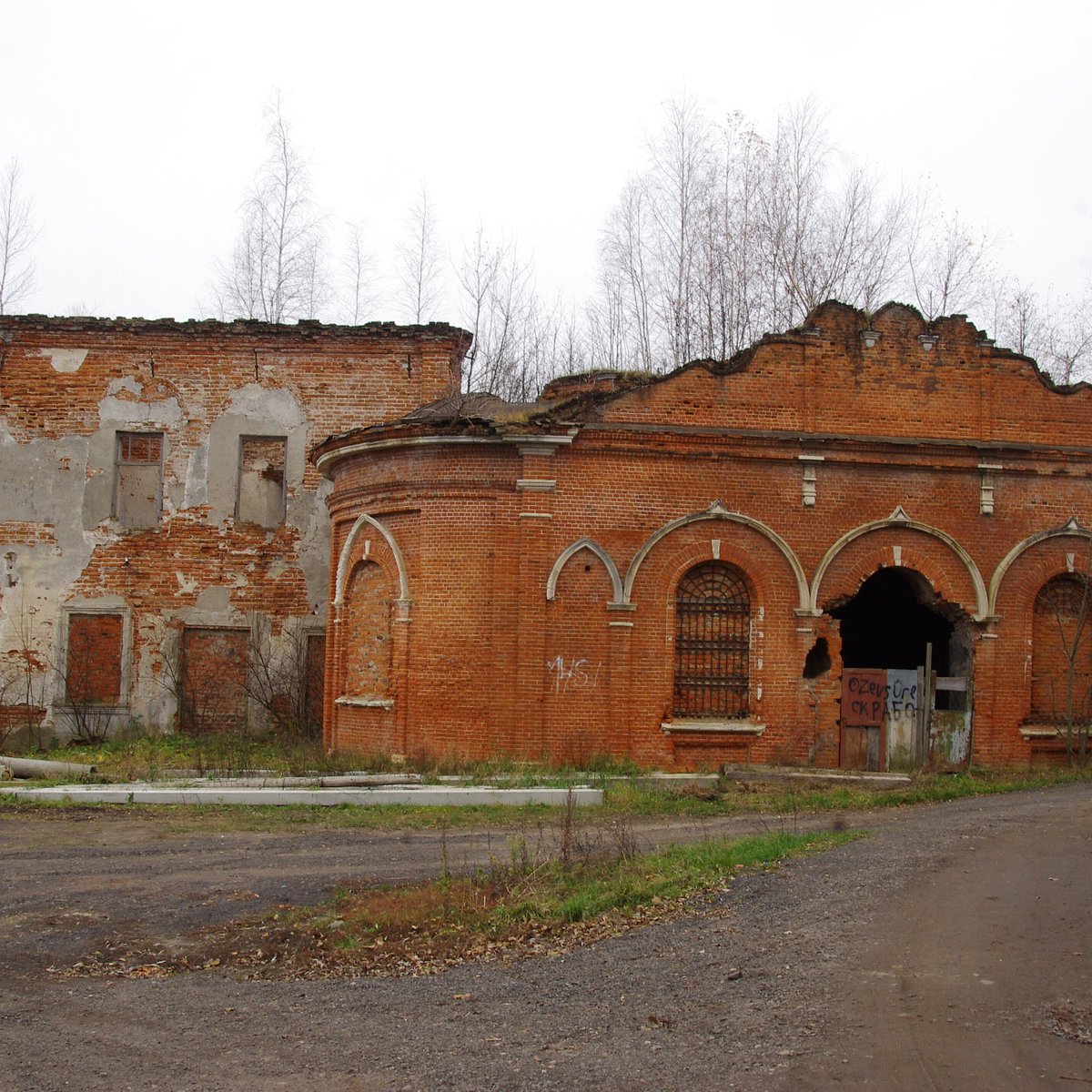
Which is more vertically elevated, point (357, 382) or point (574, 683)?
point (357, 382)

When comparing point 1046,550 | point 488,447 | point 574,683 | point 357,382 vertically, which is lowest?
point 574,683

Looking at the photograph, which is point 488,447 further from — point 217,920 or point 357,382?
point 217,920

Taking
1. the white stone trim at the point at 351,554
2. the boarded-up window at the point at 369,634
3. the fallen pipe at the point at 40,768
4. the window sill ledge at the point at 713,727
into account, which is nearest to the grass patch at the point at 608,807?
the fallen pipe at the point at 40,768

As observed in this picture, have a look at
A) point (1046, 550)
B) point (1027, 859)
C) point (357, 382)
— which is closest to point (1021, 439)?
point (1046, 550)

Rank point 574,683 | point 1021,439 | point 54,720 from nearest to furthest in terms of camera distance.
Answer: point 574,683
point 1021,439
point 54,720

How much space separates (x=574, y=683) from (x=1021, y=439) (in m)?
7.61

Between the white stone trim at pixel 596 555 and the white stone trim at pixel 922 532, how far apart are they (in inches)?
116

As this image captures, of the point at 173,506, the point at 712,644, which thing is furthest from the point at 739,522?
the point at 173,506

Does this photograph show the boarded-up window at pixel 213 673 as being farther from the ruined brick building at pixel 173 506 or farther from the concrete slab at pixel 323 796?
the concrete slab at pixel 323 796

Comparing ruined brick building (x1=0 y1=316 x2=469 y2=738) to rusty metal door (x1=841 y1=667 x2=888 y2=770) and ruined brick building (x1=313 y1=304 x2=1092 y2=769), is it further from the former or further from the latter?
rusty metal door (x1=841 y1=667 x2=888 y2=770)

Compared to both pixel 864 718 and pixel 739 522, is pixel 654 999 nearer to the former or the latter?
pixel 739 522

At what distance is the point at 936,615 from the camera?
19.0 meters

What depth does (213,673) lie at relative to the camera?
21.9 meters

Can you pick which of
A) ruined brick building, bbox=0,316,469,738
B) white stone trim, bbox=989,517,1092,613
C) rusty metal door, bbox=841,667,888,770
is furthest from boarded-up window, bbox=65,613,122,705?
white stone trim, bbox=989,517,1092,613
